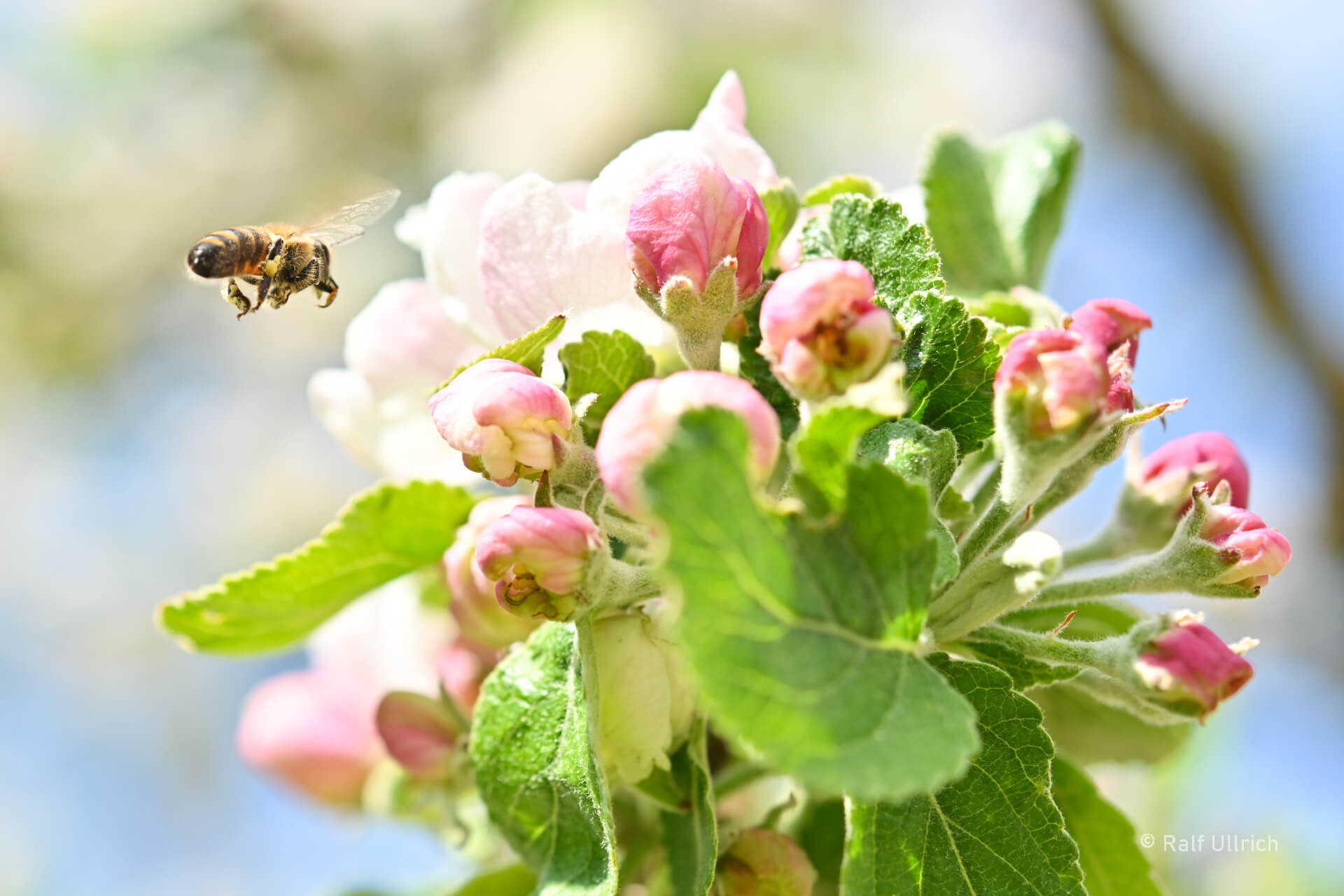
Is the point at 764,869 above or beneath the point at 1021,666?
beneath

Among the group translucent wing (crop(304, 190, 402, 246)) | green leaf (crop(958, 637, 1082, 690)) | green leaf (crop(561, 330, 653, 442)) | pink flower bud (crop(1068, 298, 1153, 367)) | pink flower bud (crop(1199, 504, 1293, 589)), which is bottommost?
green leaf (crop(958, 637, 1082, 690))

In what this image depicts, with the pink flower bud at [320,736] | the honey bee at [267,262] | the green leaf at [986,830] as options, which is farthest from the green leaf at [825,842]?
the honey bee at [267,262]

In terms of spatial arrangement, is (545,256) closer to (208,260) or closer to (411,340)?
(411,340)

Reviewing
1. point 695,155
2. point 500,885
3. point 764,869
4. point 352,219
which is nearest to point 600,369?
point 695,155

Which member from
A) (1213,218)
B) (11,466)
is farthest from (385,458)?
(11,466)

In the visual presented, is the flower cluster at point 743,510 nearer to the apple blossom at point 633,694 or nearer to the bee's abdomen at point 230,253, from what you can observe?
the apple blossom at point 633,694

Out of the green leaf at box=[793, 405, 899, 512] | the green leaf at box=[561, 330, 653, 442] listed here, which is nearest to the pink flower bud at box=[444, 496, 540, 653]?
the green leaf at box=[561, 330, 653, 442]

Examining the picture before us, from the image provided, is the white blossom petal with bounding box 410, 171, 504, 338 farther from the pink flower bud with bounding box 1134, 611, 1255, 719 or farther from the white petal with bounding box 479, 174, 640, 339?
the pink flower bud with bounding box 1134, 611, 1255, 719

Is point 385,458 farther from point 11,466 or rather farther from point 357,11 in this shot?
point 11,466
